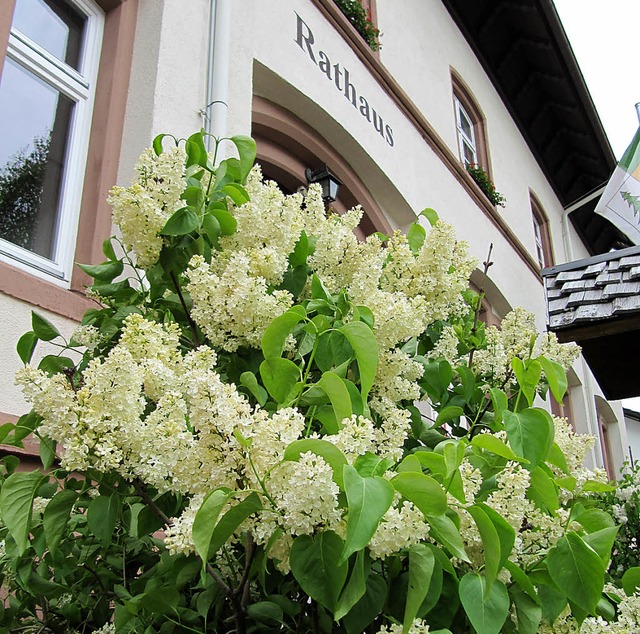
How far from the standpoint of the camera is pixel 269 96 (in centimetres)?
514

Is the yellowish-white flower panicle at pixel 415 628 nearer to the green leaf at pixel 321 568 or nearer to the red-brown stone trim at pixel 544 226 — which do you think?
the green leaf at pixel 321 568

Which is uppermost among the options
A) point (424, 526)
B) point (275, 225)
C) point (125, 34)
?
point (125, 34)

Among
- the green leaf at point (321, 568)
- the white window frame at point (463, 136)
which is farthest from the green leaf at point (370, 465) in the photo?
the white window frame at point (463, 136)

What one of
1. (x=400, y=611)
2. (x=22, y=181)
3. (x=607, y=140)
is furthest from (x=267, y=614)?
(x=607, y=140)

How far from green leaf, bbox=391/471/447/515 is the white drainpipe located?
112 inches

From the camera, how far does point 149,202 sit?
5.74 feet

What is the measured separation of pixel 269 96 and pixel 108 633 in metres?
4.09

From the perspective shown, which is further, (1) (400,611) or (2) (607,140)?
(2) (607,140)

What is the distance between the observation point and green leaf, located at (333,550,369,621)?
3.84ft

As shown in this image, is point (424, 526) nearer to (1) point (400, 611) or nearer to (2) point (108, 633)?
(1) point (400, 611)

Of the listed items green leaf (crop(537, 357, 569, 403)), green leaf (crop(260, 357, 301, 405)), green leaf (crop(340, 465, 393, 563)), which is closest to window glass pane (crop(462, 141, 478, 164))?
green leaf (crop(537, 357, 569, 403))

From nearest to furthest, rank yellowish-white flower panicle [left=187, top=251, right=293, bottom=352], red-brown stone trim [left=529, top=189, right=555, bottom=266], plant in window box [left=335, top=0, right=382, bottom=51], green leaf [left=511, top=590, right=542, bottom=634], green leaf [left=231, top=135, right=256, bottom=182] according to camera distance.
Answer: green leaf [left=511, top=590, right=542, bottom=634]
yellowish-white flower panicle [left=187, top=251, right=293, bottom=352]
green leaf [left=231, top=135, right=256, bottom=182]
plant in window box [left=335, top=0, right=382, bottom=51]
red-brown stone trim [left=529, top=189, right=555, bottom=266]

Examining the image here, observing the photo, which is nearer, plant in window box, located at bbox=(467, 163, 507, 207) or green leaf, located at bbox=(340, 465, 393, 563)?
green leaf, located at bbox=(340, 465, 393, 563)

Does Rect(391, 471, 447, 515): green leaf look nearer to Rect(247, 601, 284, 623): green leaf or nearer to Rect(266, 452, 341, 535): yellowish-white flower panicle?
Rect(266, 452, 341, 535): yellowish-white flower panicle
